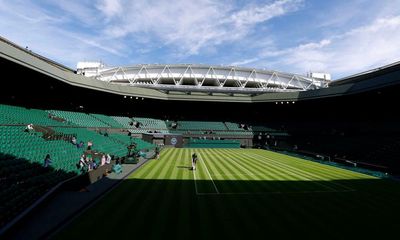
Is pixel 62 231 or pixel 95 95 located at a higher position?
pixel 95 95

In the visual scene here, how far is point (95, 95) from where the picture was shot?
49781mm

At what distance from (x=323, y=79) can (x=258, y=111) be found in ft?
82.7

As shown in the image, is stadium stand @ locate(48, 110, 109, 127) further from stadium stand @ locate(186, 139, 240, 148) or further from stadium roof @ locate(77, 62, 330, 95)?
stadium stand @ locate(186, 139, 240, 148)

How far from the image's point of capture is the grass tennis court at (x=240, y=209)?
408 inches

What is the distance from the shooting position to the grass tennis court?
34.0 ft

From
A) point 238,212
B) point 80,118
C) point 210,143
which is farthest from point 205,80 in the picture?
point 238,212

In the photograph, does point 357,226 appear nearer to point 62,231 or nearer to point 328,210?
point 328,210

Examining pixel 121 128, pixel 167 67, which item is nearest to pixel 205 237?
pixel 121 128

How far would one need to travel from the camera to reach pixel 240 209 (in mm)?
13242

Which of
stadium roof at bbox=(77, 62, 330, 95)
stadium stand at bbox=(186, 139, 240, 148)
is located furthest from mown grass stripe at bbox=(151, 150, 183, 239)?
stadium roof at bbox=(77, 62, 330, 95)

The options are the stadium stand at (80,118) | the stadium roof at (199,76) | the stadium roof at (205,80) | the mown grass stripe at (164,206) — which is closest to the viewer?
the mown grass stripe at (164,206)

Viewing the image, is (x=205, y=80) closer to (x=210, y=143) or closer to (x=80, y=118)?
(x=210, y=143)

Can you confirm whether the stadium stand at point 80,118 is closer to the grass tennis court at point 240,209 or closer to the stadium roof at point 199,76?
the stadium roof at point 199,76

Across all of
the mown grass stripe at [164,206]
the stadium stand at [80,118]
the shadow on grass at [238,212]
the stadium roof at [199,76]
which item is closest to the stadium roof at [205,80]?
the stadium roof at [199,76]
